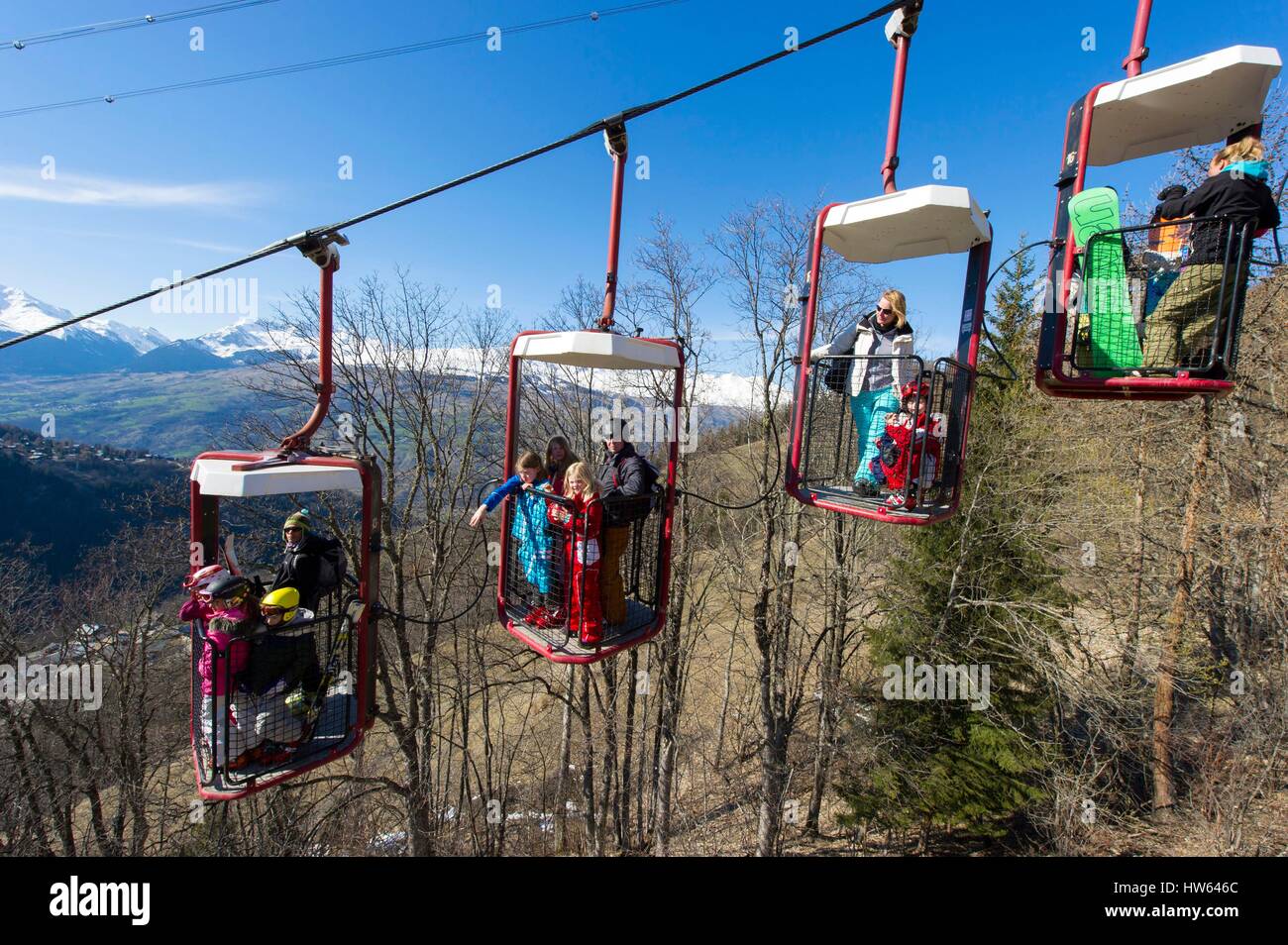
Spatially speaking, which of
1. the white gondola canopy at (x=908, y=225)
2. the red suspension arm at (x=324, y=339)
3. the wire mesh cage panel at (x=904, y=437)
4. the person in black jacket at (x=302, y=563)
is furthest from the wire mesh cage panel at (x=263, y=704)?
the white gondola canopy at (x=908, y=225)

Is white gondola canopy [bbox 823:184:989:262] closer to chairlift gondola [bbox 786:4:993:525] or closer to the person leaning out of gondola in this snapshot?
chairlift gondola [bbox 786:4:993:525]

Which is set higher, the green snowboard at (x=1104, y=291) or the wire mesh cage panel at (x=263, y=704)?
the green snowboard at (x=1104, y=291)

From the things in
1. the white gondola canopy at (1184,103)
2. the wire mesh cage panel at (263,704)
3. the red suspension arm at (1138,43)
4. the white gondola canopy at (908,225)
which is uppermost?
the red suspension arm at (1138,43)

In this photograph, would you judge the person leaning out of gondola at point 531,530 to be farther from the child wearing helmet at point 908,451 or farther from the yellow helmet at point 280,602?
the child wearing helmet at point 908,451

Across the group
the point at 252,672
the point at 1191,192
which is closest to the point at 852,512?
the point at 1191,192

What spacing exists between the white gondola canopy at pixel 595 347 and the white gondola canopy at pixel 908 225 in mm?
1114

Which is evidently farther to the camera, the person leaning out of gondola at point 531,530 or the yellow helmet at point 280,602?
the person leaning out of gondola at point 531,530

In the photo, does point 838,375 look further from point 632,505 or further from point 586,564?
point 586,564

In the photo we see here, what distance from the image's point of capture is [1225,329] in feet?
7.52

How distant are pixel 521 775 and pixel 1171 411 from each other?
60.7 ft

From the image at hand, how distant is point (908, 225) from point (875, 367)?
0.79 metres

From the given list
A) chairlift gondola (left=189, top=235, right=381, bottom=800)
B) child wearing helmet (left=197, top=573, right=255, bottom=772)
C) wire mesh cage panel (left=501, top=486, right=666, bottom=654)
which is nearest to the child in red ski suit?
wire mesh cage panel (left=501, top=486, right=666, bottom=654)

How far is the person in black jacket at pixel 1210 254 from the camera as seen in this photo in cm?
226
